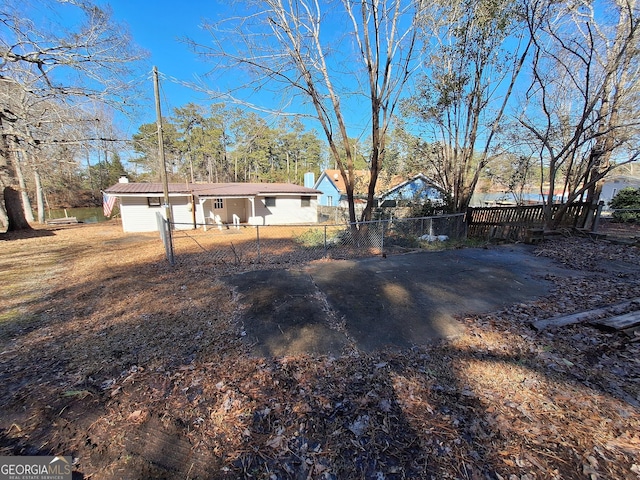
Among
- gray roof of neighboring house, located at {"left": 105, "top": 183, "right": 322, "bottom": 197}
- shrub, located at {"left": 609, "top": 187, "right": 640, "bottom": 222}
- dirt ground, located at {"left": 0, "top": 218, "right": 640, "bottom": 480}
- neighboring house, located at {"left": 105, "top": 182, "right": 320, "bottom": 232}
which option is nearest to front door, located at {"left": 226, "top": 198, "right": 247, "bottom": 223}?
neighboring house, located at {"left": 105, "top": 182, "right": 320, "bottom": 232}

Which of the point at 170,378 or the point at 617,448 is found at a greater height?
the point at 617,448

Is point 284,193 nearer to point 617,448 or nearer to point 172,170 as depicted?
point 617,448

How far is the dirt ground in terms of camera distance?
5.71 ft

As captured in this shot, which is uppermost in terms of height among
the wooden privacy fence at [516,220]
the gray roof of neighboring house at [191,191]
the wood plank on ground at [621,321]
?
the gray roof of neighboring house at [191,191]

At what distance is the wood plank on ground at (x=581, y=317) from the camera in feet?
11.2

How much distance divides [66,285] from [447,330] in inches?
283

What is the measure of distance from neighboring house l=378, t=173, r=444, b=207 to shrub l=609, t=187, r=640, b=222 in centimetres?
883

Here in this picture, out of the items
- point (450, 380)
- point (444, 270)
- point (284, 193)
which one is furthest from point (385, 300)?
point (284, 193)

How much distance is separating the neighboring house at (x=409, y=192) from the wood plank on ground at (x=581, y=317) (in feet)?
48.7

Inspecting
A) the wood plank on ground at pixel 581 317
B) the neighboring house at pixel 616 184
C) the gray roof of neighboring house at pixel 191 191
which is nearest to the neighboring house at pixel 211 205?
the gray roof of neighboring house at pixel 191 191

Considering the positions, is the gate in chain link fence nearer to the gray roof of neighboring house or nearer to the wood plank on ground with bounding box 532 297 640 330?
the wood plank on ground with bounding box 532 297 640 330

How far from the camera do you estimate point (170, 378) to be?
2.55m

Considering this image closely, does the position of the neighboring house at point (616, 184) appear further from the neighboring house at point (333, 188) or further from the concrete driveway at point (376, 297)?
the concrete driveway at point (376, 297)

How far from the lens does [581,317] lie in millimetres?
3506
